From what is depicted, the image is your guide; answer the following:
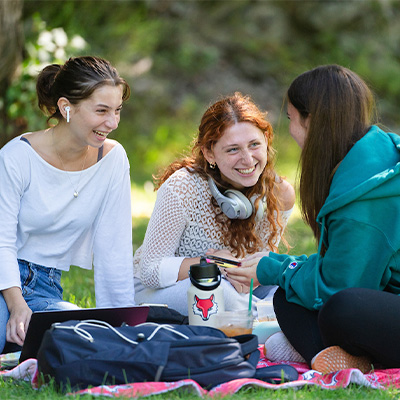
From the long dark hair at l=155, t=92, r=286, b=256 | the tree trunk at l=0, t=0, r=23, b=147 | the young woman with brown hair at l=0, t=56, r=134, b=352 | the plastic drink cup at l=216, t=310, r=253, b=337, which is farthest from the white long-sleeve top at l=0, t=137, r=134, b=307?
the tree trunk at l=0, t=0, r=23, b=147

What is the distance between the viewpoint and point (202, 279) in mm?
2895

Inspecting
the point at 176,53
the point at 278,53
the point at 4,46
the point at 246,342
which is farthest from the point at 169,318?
the point at 278,53

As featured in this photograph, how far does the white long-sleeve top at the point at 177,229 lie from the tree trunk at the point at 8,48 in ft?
10.5

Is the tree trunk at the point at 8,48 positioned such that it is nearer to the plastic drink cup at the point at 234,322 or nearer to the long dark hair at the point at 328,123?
the long dark hair at the point at 328,123

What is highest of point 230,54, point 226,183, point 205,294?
point 230,54

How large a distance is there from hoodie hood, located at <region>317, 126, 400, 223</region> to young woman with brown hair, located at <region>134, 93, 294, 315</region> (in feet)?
2.83

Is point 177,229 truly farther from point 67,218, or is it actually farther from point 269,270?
point 269,270

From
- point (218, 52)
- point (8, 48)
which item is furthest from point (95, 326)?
point (218, 52)

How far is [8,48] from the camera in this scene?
6383 mm

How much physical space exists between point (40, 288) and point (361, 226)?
166 cm

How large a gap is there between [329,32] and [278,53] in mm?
1132

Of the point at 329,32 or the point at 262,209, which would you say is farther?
the point at 329,32

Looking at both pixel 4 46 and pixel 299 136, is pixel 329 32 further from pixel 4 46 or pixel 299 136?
pixel 299 136

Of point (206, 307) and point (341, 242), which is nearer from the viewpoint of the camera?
point (341, 242)
